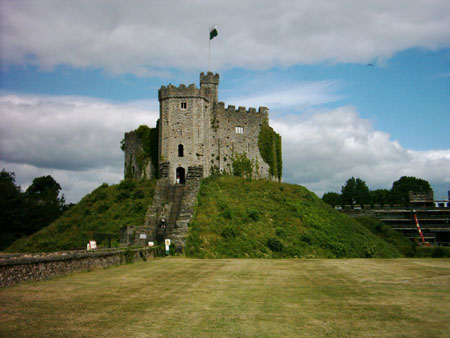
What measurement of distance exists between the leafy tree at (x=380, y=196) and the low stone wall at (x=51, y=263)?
91.4 m

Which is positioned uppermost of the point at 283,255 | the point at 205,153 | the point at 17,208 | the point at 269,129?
the point at 269,129

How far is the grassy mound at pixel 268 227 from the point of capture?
3130 cm

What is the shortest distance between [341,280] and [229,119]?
36468 mm

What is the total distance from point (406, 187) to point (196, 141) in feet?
248

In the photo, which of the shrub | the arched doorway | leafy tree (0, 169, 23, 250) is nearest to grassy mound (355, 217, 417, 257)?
the shrub

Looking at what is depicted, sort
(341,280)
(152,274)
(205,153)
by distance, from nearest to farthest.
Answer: (341,280), (152,274), (205,153)

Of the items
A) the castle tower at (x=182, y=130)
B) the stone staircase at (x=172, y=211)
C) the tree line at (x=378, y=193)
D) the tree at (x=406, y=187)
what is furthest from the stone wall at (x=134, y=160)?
the tree at (x=406, y=187)

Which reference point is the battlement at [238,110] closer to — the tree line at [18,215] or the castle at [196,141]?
the castle at [196,141]

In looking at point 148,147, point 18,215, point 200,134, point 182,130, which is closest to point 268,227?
point 200,134

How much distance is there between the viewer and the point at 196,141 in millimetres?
47219

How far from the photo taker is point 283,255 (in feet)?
101

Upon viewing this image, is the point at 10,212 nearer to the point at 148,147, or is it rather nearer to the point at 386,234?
the point at 148,147

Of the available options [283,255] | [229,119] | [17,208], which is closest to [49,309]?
[283,255]

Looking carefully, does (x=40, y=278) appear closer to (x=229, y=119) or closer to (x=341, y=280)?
(x=341, y=280)
